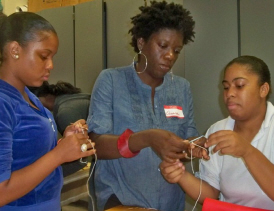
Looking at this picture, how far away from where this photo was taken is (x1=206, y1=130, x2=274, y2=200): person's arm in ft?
3.58

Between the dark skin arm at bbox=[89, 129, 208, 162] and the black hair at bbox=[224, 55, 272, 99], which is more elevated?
the black hair at bbox=[224, 55, 272, 99]

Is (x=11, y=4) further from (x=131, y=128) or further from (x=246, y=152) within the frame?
(x=246, y=152)

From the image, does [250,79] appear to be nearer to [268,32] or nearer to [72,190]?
[268,32]

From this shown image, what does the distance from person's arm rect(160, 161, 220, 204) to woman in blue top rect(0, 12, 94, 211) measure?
38 centimetres

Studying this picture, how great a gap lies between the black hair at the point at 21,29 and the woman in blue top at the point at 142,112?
429 millimetres

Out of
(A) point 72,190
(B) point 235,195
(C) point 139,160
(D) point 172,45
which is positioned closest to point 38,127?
(C) point 139,160

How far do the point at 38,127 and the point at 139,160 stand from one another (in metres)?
0.51

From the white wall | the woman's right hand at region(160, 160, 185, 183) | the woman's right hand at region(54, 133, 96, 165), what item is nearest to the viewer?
the woman's right hand at region(54, 133, 96, 165)

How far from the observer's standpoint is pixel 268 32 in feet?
7.66

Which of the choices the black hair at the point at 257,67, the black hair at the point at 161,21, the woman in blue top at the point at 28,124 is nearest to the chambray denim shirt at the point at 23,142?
the woman in blue top at the point at 28,124

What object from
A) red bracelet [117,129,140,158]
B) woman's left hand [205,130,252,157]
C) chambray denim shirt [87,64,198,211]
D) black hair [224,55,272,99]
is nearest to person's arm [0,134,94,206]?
red bracelet [117,129,140,158]

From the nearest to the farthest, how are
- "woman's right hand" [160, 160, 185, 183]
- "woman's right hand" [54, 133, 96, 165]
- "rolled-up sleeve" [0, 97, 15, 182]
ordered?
"rolled-up sleeve" [0, 97, 15, 182], "woman's right hand" [54, 133, 96, 165], "woman's right hand" [160, 160, 185, 183]

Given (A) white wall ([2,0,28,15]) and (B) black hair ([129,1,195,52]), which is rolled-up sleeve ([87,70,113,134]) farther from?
(A) white wall ([2,0,28,15])

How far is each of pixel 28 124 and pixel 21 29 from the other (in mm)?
305
